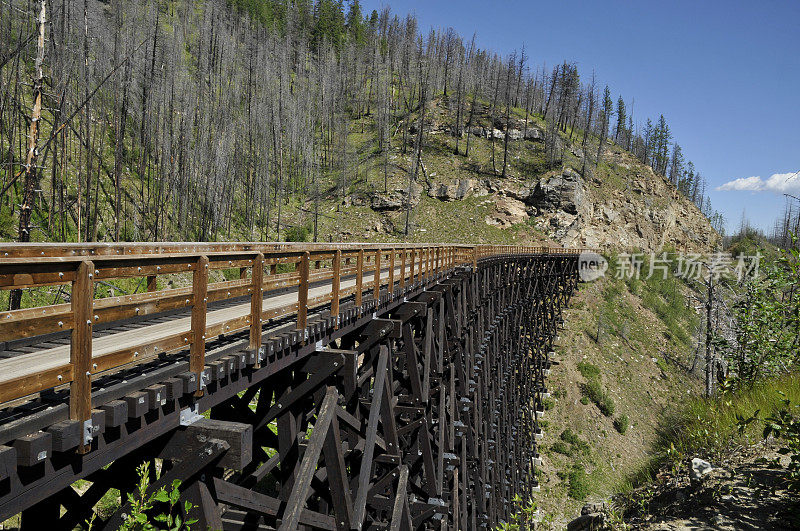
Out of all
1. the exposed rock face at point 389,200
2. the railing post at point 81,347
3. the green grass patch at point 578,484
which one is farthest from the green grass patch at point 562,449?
the exposed rock face at point 389,200

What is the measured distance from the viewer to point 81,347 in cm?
207

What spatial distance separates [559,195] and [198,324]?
50.2 meters

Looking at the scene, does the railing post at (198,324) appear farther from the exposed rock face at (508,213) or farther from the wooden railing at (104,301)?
the exposed rock face at (508,213)

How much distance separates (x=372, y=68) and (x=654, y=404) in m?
70.8

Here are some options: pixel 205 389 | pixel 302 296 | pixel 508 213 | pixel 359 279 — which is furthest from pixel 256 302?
pixel 508 213

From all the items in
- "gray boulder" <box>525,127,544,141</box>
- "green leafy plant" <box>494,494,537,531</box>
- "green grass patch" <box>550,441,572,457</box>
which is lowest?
"green grass patch" <box>550,441,572,457</box>

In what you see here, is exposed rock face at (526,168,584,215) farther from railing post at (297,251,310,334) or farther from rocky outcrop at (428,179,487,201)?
railing post at (297,251,310,334)

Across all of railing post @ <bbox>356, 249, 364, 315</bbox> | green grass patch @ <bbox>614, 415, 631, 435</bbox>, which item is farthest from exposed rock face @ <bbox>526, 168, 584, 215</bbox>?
railing post @ <bbox>356, 249, 364, 315</bbox>

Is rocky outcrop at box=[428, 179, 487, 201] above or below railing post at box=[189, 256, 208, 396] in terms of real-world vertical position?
above

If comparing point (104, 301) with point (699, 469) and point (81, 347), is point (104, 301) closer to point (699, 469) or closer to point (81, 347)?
point (81, 347)
